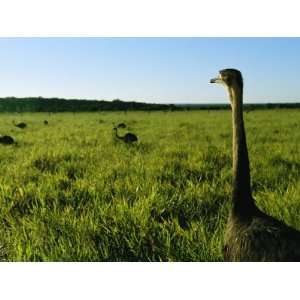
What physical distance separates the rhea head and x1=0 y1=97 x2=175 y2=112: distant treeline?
40.3 inches

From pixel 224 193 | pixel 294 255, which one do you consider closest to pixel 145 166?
pixel 224 193

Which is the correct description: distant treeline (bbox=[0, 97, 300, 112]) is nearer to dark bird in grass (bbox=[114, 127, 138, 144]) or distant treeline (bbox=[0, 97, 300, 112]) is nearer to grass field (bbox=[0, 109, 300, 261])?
grass field (bbox=[0, 109, 300, 261])

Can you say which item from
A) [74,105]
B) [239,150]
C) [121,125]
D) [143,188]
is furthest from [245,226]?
[121,125]

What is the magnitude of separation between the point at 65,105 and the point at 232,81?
1849 mm

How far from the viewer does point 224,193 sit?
137 inches

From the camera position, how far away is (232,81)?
2.81 metres

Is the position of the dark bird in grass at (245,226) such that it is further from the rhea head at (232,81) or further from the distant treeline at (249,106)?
the distant treeline at (249,106)

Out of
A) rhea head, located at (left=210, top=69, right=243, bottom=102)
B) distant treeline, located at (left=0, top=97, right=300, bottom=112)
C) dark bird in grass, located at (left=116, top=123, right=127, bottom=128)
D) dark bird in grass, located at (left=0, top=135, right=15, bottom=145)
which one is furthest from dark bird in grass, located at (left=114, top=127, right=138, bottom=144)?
rhea head, located at (left=210, top=69, right=243, bottom=102)

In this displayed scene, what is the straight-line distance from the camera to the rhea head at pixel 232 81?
109 inches
